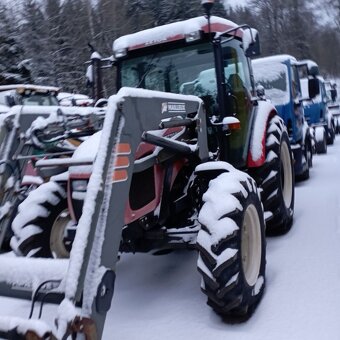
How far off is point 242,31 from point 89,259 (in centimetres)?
354

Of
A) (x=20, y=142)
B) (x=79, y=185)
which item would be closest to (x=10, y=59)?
(x=20, y=142)

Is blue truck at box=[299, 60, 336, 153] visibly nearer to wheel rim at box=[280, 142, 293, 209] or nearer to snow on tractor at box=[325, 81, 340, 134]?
snow on tractor at box=[325, 81, 340, 134]

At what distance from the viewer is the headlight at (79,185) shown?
3438 millimetres

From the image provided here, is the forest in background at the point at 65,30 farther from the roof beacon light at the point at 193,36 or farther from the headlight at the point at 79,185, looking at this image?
the headlight at the point at 79,185

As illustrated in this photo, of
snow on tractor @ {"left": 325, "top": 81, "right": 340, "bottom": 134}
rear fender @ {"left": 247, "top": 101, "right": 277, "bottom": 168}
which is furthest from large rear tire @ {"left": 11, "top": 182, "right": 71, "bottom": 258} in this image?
snow on tractor @ {"left": 325, "top": 81, "right": 340, "bottom": 134}

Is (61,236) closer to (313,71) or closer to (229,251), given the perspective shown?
(229,251)

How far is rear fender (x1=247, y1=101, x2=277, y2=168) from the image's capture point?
4902mm

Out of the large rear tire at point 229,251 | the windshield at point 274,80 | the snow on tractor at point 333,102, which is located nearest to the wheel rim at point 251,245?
the large rear tire at point 229,251

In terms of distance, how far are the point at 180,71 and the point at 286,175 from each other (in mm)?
1973

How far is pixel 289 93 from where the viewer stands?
9203 mm

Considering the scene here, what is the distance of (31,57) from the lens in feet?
77.8

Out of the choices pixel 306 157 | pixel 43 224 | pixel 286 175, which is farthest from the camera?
pixel 306 157

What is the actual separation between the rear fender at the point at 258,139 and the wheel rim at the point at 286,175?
527 mm

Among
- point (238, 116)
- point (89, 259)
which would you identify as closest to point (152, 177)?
point (89, 259)
